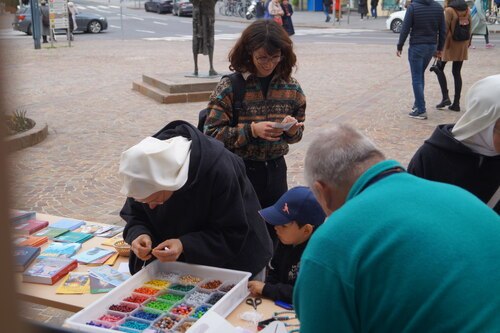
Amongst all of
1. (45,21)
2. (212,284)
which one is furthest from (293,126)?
(45,21)

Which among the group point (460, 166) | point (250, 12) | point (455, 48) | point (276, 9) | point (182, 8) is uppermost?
point (182, 8)

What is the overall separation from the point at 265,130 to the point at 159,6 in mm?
42184

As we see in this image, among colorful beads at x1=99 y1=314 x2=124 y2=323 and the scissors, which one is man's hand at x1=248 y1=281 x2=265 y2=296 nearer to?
the scissors

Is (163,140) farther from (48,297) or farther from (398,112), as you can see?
(398,112)

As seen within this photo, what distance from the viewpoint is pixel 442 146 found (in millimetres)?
3033

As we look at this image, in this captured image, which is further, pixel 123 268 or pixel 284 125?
pixel 284 125

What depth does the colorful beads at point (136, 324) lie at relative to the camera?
2.62 metres

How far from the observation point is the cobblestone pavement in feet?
21.9

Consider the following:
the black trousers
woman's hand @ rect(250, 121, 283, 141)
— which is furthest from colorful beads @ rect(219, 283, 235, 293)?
woman's hand @ rect(250, 121, 283, 141)

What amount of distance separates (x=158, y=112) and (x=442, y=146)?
851 cm

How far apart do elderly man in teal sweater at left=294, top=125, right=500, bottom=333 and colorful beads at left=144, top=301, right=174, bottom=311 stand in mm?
1202

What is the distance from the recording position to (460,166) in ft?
9.93

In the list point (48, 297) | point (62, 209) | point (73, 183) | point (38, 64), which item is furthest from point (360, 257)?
point (38, 64)

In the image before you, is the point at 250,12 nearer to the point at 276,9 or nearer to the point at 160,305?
the point at 276,9
